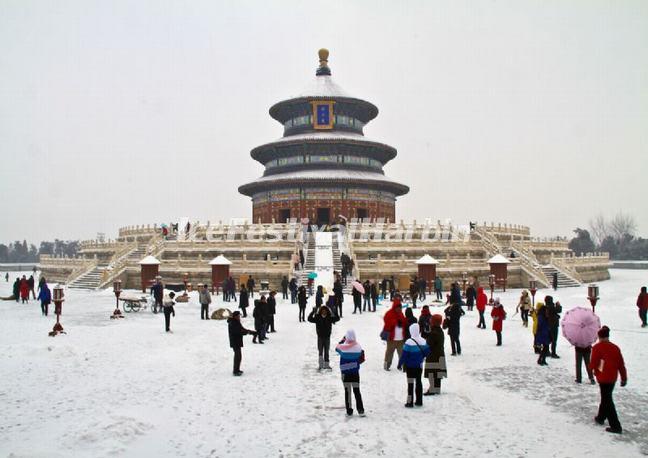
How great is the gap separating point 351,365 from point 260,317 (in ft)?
23.6

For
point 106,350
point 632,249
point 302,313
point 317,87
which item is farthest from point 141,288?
point 632,249

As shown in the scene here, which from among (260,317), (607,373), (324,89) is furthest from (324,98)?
(607,373)

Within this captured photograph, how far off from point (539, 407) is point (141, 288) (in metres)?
28.6

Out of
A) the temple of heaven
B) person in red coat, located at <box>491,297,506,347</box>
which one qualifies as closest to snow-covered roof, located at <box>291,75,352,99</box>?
the temple of heaven

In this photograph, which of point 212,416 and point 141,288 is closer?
point 212,416

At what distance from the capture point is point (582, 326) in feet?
34.2

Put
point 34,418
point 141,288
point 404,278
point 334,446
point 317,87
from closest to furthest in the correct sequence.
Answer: point 334,446
point 34,418
point 404,278
point 141,288
point 317,87

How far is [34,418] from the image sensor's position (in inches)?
336

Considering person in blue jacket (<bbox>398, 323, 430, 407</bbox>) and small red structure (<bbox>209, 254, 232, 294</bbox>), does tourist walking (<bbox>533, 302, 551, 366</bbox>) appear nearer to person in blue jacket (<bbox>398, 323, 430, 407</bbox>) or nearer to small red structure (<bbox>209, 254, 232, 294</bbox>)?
person in blue jacket (<bbox>398, 323, 430, 407</bbox>)

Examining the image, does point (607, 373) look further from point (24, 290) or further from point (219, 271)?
point (24, 290)

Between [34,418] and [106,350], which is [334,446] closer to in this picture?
[34,418]

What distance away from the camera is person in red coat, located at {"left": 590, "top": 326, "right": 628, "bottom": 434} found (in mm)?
7910

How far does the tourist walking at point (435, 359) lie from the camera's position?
10.2m

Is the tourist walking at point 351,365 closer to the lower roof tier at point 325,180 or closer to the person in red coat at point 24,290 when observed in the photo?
the person in red coat at point 24,290
